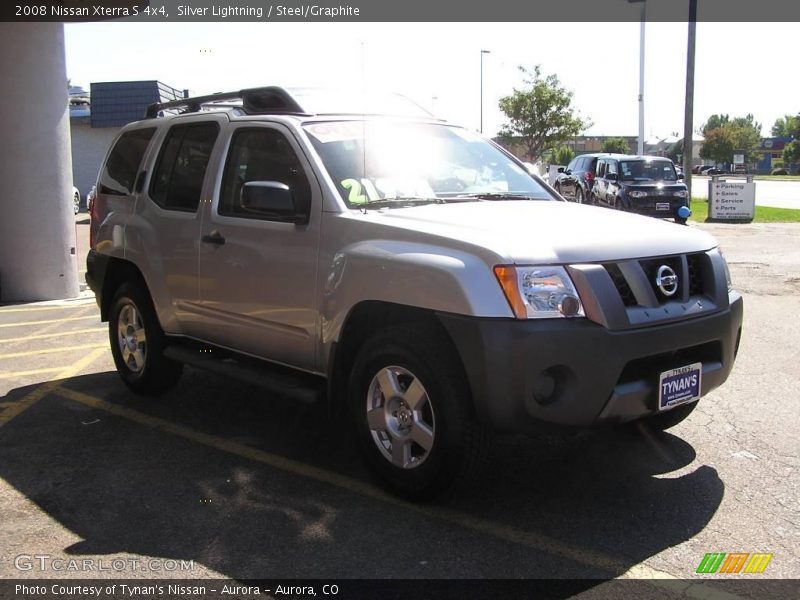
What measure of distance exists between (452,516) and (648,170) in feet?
63.4

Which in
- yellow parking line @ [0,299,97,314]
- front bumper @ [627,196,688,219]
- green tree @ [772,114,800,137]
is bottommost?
yellow parking line @ [0,299,97,314]

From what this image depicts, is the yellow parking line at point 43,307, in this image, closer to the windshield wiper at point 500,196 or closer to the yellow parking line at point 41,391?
the yellow parking line at point 41,391

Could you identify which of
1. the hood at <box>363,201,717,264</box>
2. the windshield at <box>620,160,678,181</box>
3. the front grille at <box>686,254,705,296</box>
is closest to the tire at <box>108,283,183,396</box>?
the hood at <box>363,201,717,264</box>

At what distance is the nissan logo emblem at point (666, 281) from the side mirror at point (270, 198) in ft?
6.19

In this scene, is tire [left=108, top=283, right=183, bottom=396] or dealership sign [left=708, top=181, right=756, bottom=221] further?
dealership sign [left=708, top=181, right=756, bottom=221]

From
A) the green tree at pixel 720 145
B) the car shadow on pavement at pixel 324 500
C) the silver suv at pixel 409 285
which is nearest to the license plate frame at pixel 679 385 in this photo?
the silver suv at pixel 409 285

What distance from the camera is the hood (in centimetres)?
359

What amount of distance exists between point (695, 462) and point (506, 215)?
1.81m

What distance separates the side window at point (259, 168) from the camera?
4.56 metres

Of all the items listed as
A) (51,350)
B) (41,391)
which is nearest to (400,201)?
(41,391)

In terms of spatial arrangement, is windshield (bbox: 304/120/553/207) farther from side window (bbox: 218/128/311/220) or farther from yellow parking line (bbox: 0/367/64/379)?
yellow parking line (bbox: 0/367/64/379)

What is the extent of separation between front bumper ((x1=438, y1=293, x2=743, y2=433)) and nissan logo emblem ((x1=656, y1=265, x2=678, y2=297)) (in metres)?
0.23

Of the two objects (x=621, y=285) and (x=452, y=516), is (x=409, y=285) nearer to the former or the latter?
(x=621, y=285)

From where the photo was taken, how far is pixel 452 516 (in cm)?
388
